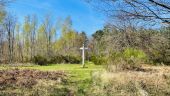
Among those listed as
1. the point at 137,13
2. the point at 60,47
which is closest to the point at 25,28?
the point at 60,47

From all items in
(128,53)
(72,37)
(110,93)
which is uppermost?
(72,37)

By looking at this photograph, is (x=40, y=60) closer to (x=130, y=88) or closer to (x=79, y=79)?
(x=79, y=79)

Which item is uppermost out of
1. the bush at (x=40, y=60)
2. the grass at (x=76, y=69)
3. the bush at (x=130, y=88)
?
the bush at (x=40, y=60)

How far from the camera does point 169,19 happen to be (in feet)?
24.3

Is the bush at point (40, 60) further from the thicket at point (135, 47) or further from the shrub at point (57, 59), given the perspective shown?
the thicket at point (135, 47)

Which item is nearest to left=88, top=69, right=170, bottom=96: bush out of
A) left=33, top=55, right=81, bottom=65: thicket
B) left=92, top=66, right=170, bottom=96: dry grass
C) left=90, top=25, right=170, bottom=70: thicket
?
Answer: left=92, top=66, right=170, bottom=96: dry grass

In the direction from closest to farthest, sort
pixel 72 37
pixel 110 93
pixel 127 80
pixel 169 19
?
pixel 169 19, pixel 110 93, pixel 127 80, pixel 72 37

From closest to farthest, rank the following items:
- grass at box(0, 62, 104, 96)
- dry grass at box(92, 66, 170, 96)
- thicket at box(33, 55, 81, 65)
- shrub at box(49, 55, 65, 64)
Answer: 1. dry grass at box(92, 66, 170, 96)
2. grass at box(0, 62, 104, 96)
3. thicket at box(33, 55, 81, 65)
4. shrub at box(49, 55, 65, 64)

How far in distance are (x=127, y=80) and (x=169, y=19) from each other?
24.0 ft

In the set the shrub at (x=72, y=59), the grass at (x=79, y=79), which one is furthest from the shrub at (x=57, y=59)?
the grass at (x=79, y=79)

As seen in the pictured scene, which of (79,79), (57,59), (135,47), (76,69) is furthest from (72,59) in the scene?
(135,47)

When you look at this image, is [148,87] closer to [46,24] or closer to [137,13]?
[137,13]

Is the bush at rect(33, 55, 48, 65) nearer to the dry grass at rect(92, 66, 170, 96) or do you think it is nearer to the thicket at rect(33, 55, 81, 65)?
the thicket at rect(33, 55, 81, 65)

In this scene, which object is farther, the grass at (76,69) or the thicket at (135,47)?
the grass at (76,69)
